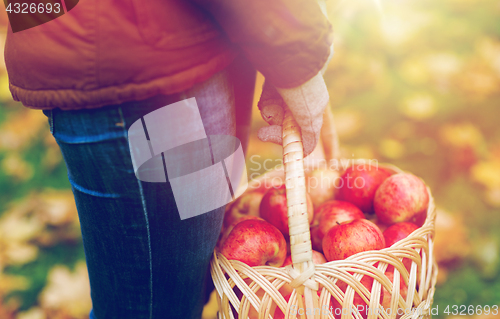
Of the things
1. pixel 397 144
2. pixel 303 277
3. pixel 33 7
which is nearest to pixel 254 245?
pixel 303 277

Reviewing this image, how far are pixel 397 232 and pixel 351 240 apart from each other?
0.15m

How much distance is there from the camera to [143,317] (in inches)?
24.6

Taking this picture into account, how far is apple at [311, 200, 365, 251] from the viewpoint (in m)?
0.80

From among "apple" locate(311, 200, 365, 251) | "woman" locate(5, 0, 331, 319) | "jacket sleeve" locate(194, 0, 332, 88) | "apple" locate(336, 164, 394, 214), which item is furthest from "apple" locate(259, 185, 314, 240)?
"jacket sleeve" locate(194, 0, 332, 88)

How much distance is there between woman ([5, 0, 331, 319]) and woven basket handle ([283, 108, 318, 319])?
0.04m

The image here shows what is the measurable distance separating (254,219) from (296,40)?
0.43 meters

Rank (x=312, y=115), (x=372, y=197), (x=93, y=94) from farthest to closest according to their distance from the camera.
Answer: (x=372, y=197) → (x=312, y=115) → (x=93, y=94)

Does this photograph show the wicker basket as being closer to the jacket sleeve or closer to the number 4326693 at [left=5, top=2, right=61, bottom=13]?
the jacket sleeve

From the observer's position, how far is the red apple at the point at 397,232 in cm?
74

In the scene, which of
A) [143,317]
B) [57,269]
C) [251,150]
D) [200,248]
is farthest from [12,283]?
[251,150]

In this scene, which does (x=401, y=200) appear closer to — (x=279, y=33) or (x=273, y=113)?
(x=273, y=113)

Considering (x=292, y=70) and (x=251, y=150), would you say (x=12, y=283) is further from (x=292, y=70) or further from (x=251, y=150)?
(x=292, y=70)

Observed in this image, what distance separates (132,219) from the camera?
21.0 inches

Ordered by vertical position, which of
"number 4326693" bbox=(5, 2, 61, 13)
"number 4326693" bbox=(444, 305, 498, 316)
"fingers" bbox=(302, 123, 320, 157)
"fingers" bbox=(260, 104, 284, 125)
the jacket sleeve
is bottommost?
"number 4326693" bbox=(444, 305, 498, 316)
